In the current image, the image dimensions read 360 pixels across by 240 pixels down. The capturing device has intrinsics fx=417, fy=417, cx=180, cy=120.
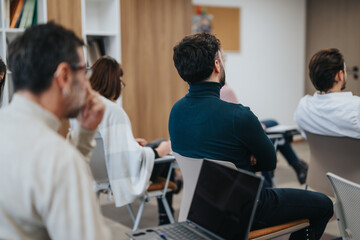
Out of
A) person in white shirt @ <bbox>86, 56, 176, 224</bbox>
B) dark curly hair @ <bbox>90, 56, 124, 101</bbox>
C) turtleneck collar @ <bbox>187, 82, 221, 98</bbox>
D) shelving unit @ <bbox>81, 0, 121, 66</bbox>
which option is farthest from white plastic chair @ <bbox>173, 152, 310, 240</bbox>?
shelving unit @ <bbox>81, 0, 121, 66</bbox>

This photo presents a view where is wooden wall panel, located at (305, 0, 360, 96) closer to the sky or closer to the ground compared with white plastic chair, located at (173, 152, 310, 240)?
closer to the sky

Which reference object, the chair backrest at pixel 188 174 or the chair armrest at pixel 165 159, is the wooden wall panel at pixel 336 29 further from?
the chair backrest at pixel 188 174

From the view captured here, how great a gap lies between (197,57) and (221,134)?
39cm

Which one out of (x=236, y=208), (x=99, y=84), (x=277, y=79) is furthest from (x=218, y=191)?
(x=277, y=79)

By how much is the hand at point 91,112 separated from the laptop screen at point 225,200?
1.58 feet

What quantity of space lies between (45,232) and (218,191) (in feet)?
2.18

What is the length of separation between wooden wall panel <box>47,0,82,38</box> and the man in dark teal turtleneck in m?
2.23

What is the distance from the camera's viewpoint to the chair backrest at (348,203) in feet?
5.53

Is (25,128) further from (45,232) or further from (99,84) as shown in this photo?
(99,84)

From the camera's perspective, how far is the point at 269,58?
731cm

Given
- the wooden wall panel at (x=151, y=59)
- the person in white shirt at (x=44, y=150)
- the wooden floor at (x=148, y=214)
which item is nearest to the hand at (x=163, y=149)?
the wooden floor at (x=148, y=214)

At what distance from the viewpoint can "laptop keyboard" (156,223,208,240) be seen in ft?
4.88

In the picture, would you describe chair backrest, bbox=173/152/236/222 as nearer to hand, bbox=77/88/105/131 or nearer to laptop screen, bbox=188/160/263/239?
laptop screen, bbox=188/160/263/239

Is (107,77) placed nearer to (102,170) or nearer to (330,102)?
(102,170)
